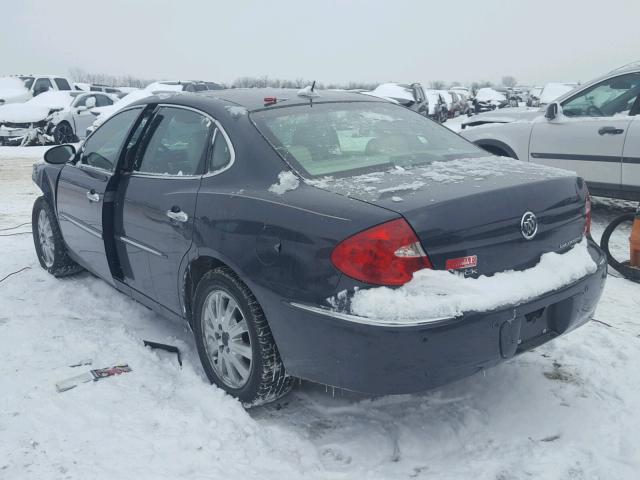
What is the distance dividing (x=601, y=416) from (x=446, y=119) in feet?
88.8

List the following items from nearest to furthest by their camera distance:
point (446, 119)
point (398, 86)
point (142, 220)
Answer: point (142, 220) < point (398, 86) < point (446, 119)

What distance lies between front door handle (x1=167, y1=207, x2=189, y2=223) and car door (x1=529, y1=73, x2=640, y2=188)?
16.1ft

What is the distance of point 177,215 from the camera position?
331 centimetres

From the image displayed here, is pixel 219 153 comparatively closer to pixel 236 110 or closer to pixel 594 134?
pixel 236 110

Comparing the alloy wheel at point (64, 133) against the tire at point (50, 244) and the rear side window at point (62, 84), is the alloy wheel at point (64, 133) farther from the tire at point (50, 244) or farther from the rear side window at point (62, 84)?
the tire at point (50, 244)

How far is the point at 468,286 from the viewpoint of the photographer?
8.25 feet

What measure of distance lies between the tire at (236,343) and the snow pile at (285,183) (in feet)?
1.57

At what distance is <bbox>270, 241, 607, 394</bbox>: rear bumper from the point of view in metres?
2.43

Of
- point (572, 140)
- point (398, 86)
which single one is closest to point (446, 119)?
point (398, 86)

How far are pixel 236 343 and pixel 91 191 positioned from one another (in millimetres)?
1738

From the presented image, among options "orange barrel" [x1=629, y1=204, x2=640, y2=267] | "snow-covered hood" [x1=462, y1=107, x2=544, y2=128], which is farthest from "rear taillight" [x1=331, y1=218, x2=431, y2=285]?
"snow-covered hood" [x1=462, y1=107, x2=544, y2=128]

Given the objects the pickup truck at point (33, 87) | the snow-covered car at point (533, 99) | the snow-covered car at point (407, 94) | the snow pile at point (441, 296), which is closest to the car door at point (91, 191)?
the snow pile at point (441, 296)

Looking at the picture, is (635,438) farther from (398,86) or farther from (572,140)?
(398,86)

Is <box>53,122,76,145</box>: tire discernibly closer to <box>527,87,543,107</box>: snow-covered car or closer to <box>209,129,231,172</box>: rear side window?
<box>209,129,231,172</box>: rear side window
